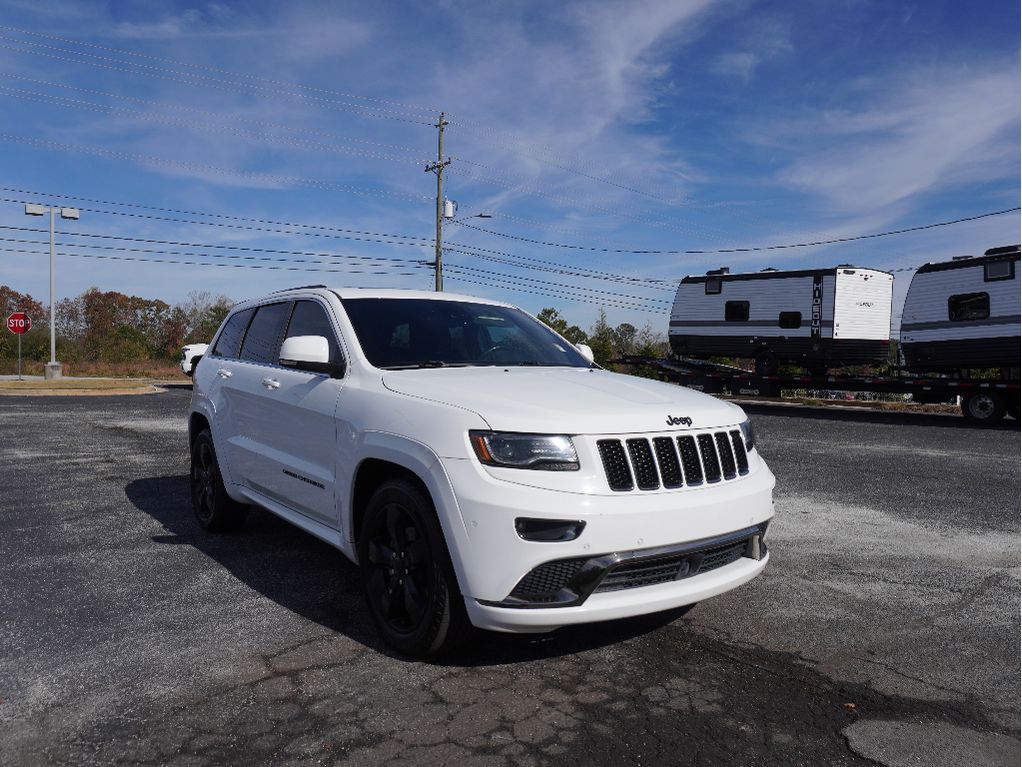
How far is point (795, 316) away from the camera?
867 inches

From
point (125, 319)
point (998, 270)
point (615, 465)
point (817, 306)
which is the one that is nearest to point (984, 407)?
point (998, 270)

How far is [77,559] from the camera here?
17.3 feet

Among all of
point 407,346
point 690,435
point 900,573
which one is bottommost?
point 900,573

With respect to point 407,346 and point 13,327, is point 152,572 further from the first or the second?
point 13,327

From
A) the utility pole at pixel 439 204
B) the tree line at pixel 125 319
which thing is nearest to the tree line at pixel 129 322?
the tree line at pixel 125 319

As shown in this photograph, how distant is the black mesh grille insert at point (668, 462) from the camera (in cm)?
337

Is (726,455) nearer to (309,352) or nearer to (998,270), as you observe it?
(309,352)

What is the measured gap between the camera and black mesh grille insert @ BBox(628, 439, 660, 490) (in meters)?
3.30

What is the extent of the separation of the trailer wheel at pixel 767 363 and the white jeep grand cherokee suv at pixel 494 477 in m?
19.3

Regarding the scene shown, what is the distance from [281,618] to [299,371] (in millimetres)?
1404

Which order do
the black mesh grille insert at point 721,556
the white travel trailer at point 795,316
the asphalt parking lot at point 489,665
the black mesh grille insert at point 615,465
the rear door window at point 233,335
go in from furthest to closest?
the white travel trailer at point 795,316, the rear door window at point 233,335, the black mesh grille insert at point 721,556, the black mesh grille insert at point 615,465, the asphalt parking lot at point 489,665

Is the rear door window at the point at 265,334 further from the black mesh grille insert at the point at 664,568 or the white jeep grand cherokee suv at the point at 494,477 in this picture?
the black mesh grille insert at the point at 664,568

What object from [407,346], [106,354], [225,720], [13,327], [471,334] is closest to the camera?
[225,720]

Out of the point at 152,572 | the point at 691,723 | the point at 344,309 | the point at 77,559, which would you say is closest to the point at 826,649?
the point at 691,723
